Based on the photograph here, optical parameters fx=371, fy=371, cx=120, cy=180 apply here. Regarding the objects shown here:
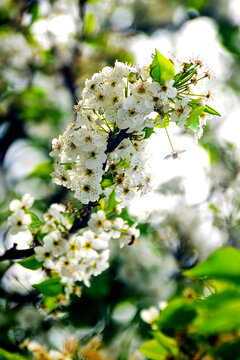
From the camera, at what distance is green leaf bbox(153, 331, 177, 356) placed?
78 centimetres

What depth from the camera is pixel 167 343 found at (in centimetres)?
78

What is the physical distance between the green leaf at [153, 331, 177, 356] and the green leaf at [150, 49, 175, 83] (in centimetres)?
72

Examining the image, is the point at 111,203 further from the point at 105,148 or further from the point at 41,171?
the point at 41,171

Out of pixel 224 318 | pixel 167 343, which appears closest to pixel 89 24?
pixel 167 343

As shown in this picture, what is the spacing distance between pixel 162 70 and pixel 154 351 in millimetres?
778

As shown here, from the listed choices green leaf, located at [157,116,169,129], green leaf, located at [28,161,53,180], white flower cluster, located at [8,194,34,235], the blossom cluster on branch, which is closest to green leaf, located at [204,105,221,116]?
the blossom cluster on branch

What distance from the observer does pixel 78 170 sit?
123 cm

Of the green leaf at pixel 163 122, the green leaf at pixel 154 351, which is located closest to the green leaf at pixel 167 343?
the green leaf at pixel 154 351

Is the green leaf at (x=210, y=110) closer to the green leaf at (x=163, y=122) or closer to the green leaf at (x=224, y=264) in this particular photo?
the green leaf at (x=163, y=122)

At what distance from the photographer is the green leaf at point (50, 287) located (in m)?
1.28

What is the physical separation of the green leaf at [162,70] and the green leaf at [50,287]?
30.0 inches

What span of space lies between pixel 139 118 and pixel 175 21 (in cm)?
362

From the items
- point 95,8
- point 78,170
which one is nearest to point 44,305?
point 78,170

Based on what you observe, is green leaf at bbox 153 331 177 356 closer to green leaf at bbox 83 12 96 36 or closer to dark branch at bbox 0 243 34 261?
dark branch at bbox 0 243 34 261
